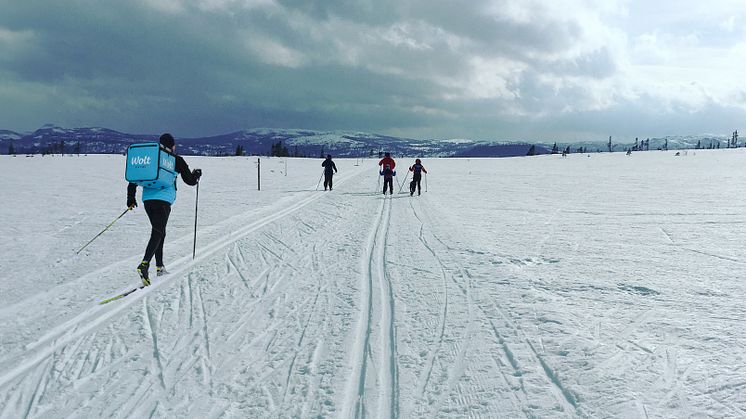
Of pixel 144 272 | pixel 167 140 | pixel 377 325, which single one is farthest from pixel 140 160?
pixel 377 325

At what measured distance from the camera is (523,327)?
4629 mm

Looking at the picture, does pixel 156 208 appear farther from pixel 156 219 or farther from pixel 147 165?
pixel 147 165

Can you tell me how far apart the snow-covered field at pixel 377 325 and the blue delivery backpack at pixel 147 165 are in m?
1.46

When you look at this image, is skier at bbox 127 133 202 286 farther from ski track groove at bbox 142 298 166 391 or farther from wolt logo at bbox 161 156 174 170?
ski track groove at bbox 142 298 166 391

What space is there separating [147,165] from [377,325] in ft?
12.7

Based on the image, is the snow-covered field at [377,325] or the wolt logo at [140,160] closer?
the snow-covered field at [377,325]

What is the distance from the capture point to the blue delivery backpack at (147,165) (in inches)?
236

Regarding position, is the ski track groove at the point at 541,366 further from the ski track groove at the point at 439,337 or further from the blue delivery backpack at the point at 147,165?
the blue delivery backpack at the point at 147,165

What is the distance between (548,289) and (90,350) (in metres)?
5.34

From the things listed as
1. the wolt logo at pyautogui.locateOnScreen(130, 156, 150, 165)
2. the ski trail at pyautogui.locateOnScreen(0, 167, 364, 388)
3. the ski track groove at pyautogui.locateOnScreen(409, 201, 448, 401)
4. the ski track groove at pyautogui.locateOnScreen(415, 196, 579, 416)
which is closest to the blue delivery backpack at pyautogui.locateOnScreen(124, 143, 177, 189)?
the wolt logo at pyautogui.locateOnScreen(130, 156, 150, 165)

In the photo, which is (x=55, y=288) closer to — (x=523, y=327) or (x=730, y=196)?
(x=523, y=327)

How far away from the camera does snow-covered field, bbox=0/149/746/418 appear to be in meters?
3.32

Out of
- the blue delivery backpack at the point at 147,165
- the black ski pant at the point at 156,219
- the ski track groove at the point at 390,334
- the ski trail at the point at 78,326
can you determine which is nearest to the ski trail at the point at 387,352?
the ski track groove at the point at 390,334

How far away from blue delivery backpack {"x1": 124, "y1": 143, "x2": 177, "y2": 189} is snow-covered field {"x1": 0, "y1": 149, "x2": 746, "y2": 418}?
1462 mm
